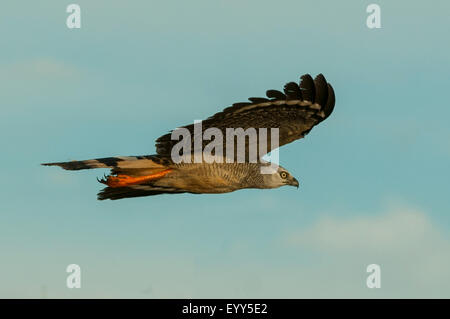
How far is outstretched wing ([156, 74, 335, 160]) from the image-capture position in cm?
1444

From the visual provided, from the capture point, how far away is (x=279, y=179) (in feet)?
52.0

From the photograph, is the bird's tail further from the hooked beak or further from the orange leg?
the hooked beak

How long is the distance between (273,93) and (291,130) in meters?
0.98

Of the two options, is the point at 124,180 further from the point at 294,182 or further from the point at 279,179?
the point at 294,182

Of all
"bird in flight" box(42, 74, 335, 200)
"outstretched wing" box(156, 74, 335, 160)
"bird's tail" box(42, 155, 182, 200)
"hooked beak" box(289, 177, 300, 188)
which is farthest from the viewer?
"hooked beak" box(289, 177, 300, 188)

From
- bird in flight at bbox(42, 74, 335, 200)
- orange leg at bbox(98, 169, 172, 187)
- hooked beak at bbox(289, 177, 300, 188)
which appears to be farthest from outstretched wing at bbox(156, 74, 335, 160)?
hooked beak at bbox(289, 177, 300, 188)

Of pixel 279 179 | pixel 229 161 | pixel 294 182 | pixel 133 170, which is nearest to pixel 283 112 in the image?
pixel 229 161

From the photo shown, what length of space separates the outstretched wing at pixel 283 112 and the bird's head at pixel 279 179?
0.76m

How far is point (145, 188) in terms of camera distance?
16.0 meters

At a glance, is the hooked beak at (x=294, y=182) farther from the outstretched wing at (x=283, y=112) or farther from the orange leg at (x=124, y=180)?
the orange leg at (x=124, y=180)

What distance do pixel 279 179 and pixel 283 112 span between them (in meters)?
1.49
